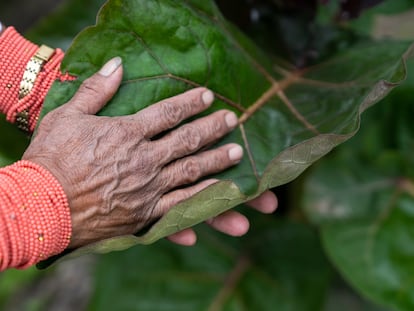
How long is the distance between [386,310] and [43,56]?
1.17m

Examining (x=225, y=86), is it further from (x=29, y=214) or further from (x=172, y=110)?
(x=29, y=214)

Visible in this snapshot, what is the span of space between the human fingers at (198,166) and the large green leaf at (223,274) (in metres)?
0.58

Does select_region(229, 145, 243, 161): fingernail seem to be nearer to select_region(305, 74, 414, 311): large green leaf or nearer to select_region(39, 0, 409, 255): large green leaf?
select_region(39, 0, 409, 255): large green leaf

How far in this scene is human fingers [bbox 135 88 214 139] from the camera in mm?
959

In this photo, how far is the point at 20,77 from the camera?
97 cm

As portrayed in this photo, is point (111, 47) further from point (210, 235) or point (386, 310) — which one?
point (386, 310)

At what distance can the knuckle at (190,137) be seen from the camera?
99 cm

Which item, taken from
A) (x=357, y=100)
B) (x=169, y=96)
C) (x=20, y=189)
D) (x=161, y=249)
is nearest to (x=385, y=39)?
(x=357, y=100)

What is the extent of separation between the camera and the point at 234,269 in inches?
61.2

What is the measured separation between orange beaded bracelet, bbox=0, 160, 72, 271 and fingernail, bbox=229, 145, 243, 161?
0.94ft

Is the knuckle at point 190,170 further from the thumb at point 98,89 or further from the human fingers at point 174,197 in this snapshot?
the thumb at point 98,89

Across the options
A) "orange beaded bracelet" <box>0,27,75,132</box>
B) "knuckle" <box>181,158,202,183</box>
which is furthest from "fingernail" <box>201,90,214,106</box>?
"orange beaded bracelet" <box>0,27,75,132</box>

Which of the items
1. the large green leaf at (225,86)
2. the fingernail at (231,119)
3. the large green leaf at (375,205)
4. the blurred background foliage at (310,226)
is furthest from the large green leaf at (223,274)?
the fingernail at (231,119)

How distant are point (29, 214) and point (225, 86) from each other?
0.43 m
